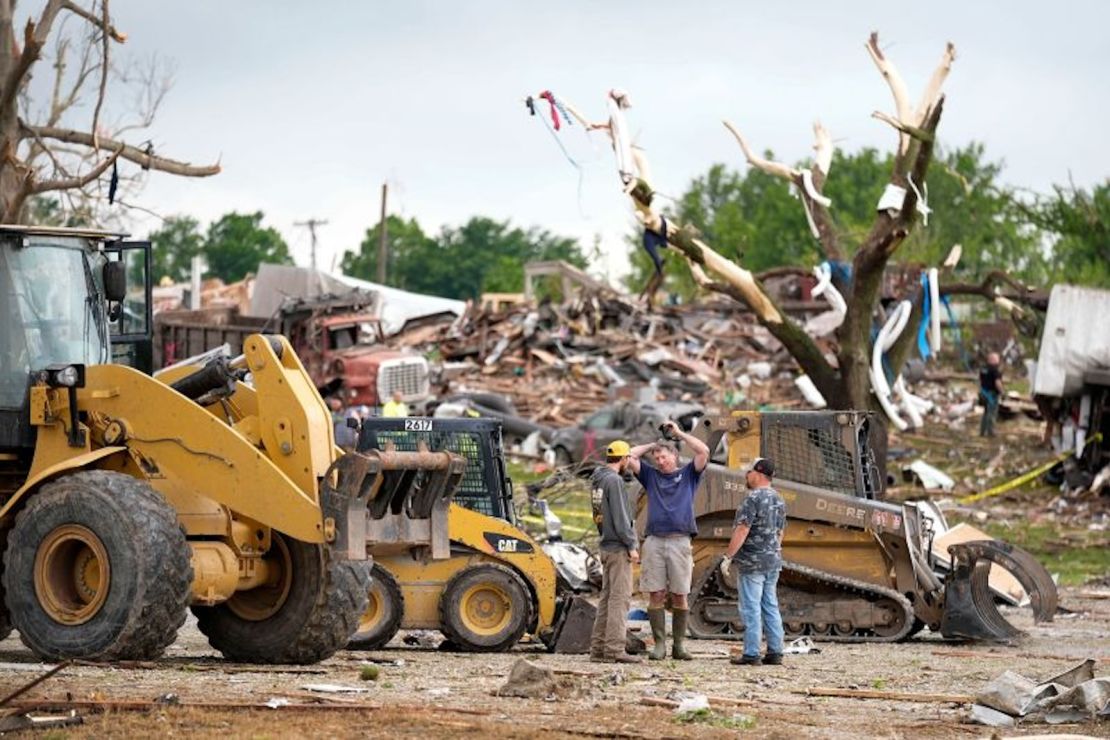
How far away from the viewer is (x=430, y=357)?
53.4 metres

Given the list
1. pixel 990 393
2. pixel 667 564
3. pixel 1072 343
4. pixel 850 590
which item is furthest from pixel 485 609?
pixel 990 393

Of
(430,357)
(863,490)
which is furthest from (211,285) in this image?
(863,490)

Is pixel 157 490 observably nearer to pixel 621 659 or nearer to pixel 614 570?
pixel 614 570

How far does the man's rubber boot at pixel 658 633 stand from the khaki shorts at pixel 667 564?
0.20m

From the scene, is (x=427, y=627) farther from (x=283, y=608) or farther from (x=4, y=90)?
(x=4, y=90)

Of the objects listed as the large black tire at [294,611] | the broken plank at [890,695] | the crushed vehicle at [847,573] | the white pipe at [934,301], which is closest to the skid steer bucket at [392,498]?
the large black tire at [294,611]

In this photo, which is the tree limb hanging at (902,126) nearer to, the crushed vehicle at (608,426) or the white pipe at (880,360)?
the white pipe at (880,360)

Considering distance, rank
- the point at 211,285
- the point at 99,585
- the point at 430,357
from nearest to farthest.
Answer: the point at 99,585 → the point at 430,357 → the point at 211,285

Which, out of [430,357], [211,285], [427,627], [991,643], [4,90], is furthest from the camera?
[211,285]

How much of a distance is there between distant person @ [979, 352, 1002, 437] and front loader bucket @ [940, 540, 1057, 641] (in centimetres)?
2145

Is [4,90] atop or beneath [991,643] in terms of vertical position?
atop

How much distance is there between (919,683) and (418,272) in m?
103

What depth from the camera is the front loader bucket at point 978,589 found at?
19578 millimetres

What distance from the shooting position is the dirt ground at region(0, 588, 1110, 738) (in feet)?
36.2
